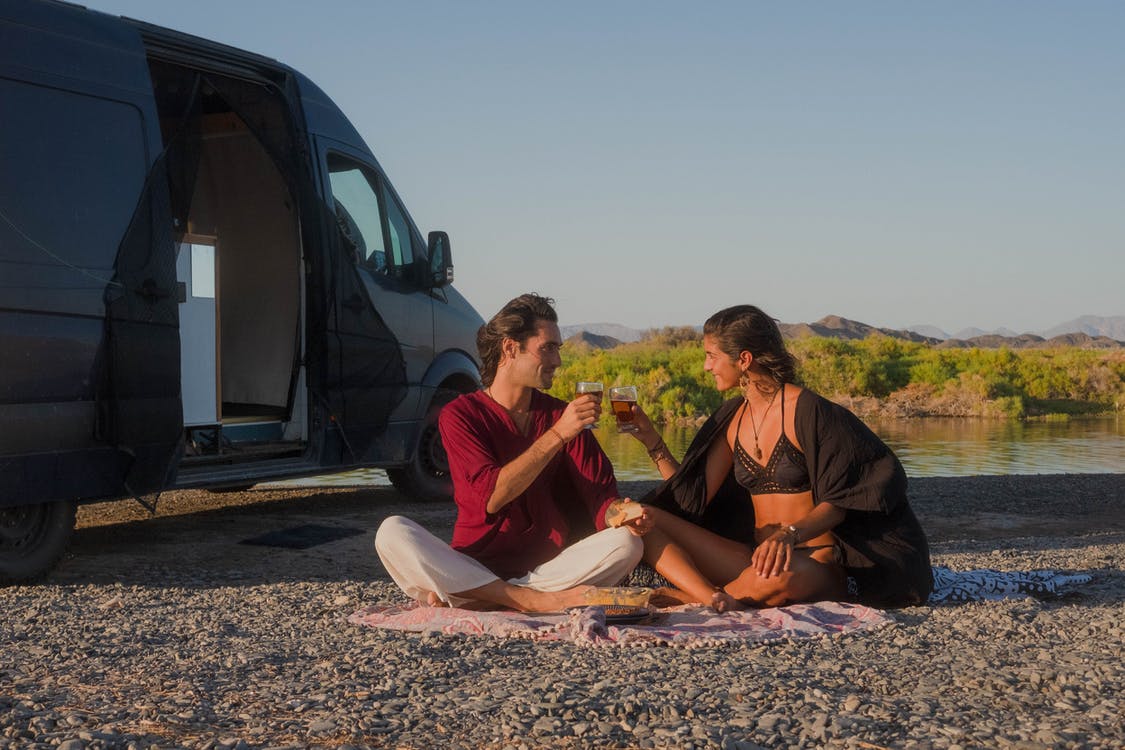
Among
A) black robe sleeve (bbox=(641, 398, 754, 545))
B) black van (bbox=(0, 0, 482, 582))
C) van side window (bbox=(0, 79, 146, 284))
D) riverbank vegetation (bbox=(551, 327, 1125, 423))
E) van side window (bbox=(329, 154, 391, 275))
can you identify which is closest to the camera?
black robe sleeve (bbox=(641, 398, 754, 545))

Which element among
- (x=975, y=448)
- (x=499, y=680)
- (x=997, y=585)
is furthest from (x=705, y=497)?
(x=975, y=448)

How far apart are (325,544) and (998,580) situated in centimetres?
411

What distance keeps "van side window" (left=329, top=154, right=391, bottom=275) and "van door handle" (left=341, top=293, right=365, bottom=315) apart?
0.27 m

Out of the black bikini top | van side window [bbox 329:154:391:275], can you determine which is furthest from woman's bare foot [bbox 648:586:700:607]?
van side window [bbox 329:154:391:275]

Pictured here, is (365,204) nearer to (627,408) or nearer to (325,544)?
(325,544)

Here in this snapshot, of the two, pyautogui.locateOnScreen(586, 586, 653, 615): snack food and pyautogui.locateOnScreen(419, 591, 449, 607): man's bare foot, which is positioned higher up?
pyautogui.locateOnScreen(586, 586, 653, 615): snack food

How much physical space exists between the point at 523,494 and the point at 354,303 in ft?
11.2

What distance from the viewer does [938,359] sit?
104 ft

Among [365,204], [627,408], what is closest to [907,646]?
[627,408]

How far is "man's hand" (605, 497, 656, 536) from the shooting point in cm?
477

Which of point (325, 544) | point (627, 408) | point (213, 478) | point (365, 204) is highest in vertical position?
point (365, 204)

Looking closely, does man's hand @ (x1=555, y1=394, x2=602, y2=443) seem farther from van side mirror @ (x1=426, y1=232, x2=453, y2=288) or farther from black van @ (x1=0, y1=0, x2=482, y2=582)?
van side mirror @ (x1=426, y1=232, x2=453, y2=288)

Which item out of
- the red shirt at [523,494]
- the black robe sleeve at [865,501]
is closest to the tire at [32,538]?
the red shirt at [523,494]

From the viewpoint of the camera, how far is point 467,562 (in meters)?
4.85
